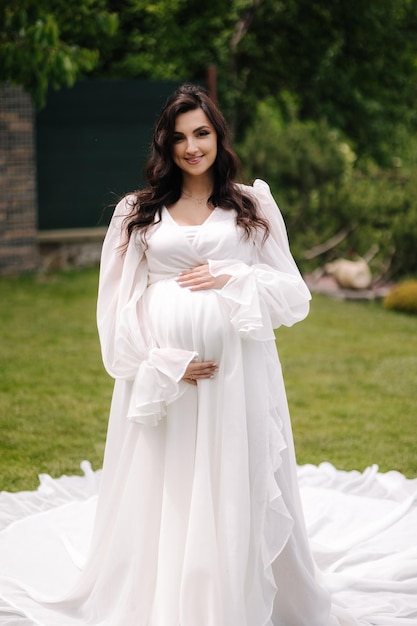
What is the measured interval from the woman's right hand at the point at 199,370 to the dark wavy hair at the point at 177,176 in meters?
0.55

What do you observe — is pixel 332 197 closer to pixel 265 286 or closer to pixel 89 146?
pixel 89 146

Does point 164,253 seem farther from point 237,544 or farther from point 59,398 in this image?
point 59,398

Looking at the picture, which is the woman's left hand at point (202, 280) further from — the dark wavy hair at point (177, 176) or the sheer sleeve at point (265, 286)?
the dark wavy hair at point (177, 176)

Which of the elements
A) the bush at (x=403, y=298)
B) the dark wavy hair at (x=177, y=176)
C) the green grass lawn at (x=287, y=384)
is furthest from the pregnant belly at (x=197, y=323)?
the bush at (x=403, y=298)

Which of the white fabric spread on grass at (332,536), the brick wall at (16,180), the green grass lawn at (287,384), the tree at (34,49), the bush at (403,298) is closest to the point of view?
the white fabric spread on grass at (332,536)

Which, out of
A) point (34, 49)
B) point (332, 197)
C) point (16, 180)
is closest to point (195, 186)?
point (34, 49)

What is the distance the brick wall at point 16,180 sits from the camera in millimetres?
12508

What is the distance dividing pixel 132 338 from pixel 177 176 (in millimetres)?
687

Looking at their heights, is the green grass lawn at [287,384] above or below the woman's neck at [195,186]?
below

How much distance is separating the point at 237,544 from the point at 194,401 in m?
0.56

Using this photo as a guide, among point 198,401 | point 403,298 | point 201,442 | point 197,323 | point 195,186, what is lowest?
point 403,298

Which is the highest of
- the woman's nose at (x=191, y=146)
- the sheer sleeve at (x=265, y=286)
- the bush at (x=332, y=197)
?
the woman's nose at (x=191, y=146)

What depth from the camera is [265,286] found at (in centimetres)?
385

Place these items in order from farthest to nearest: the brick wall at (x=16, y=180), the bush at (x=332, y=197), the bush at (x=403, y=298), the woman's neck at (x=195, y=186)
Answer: the bush at (x=332, y=197) < the brick wall at (x=16, y=180) < the bush at (x=403, y=298) < the woman's neck at (x=195, y=186)
